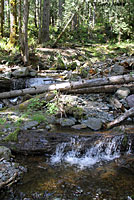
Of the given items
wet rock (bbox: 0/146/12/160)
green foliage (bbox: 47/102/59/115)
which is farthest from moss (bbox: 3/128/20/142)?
green foliage (bbox: 47/102/59/115)

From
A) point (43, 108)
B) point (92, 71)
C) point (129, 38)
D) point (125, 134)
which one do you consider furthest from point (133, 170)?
point (129, 38)

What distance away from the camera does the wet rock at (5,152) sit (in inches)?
197

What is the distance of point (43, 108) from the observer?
8.14 metres

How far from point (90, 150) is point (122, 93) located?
378cm

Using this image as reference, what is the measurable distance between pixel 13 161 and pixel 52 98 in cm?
382

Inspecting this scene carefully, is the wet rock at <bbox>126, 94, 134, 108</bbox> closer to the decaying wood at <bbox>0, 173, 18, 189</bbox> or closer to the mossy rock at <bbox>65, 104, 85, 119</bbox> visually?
the mossy rock at <bbox>65, 104, 85, 119</bbox>

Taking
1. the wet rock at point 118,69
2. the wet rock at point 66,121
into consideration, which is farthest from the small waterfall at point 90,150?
the wet rock at point 118,69

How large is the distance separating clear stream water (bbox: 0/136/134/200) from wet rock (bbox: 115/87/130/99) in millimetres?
3059

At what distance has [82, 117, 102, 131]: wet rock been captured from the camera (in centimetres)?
665

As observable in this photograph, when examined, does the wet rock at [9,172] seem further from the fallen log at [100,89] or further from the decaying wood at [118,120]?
the fallen log at [100,89]

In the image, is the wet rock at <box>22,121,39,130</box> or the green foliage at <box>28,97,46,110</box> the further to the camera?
the green foliage at <box>28,97,46,110</box>

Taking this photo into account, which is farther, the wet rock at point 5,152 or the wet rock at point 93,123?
the wet rock at point 93,123

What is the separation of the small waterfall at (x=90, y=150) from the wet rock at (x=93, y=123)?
86 cm

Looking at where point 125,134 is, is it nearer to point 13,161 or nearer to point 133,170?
point 133,170
